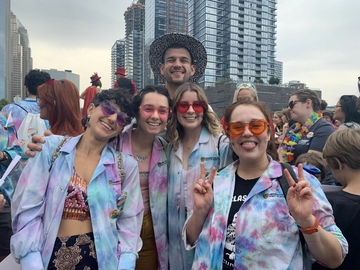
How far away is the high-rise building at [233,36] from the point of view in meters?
74.2

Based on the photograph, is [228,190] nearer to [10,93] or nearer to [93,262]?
[93,262]

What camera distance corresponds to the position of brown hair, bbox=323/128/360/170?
194 centimetres

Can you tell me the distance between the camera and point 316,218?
151cm

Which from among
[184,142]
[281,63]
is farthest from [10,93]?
[281,63]

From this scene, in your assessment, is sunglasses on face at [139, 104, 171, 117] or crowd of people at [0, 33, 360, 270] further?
sunglasses on face at [139, 104, 171, 117]

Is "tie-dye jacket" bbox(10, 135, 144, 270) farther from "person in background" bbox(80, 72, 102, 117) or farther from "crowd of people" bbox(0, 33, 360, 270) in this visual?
"person in background" bbox(80, 72, 102, 117)

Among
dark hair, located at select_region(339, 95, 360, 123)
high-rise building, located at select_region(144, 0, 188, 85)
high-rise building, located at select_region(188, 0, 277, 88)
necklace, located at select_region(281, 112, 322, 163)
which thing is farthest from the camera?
high-rise building, located at select_region(144, 0, 188, 85)

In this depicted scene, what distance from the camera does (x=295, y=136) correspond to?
14.5 feet

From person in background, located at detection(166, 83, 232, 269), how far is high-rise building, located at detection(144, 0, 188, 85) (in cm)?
8766

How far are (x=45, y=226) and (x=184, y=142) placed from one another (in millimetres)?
1405

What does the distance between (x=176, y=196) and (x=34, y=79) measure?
11.0 feet

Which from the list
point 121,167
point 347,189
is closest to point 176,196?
point 121,167

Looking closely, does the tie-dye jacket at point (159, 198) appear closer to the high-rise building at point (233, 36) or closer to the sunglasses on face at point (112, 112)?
the sunglasses on face at point (112, 112)

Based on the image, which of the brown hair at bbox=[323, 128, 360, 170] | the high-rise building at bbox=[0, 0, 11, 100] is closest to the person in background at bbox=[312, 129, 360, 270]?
the brown hair at bbox=[323, 128, 360, 170]
